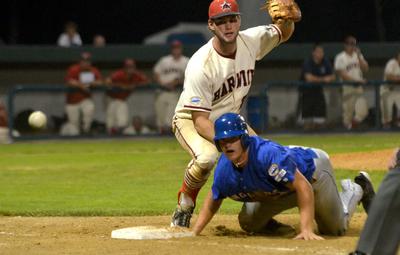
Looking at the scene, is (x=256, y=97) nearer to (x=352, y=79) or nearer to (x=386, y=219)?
(x=352, y=79)

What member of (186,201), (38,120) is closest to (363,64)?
(38,120)

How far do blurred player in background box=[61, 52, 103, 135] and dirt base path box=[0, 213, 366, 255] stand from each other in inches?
390

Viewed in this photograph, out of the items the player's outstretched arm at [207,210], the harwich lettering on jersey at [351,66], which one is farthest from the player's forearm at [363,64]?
the player's outstretched arm at [207,210]

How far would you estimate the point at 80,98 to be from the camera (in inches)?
757

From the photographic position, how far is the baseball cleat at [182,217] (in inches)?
318

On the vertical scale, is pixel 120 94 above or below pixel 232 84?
below

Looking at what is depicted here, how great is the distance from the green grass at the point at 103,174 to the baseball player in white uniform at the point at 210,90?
Answer: 5.82ft

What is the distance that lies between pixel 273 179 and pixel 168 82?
12.7 meters

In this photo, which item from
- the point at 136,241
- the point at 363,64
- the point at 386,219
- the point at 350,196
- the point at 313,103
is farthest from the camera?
the point at 363,64

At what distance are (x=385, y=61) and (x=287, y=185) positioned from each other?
15.9 metres

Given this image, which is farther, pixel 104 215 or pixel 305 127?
pixel 305 127

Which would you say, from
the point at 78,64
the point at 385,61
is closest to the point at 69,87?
the point at 78,64

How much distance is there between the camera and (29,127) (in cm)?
1933

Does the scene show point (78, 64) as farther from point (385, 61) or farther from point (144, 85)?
point (385, 61)
